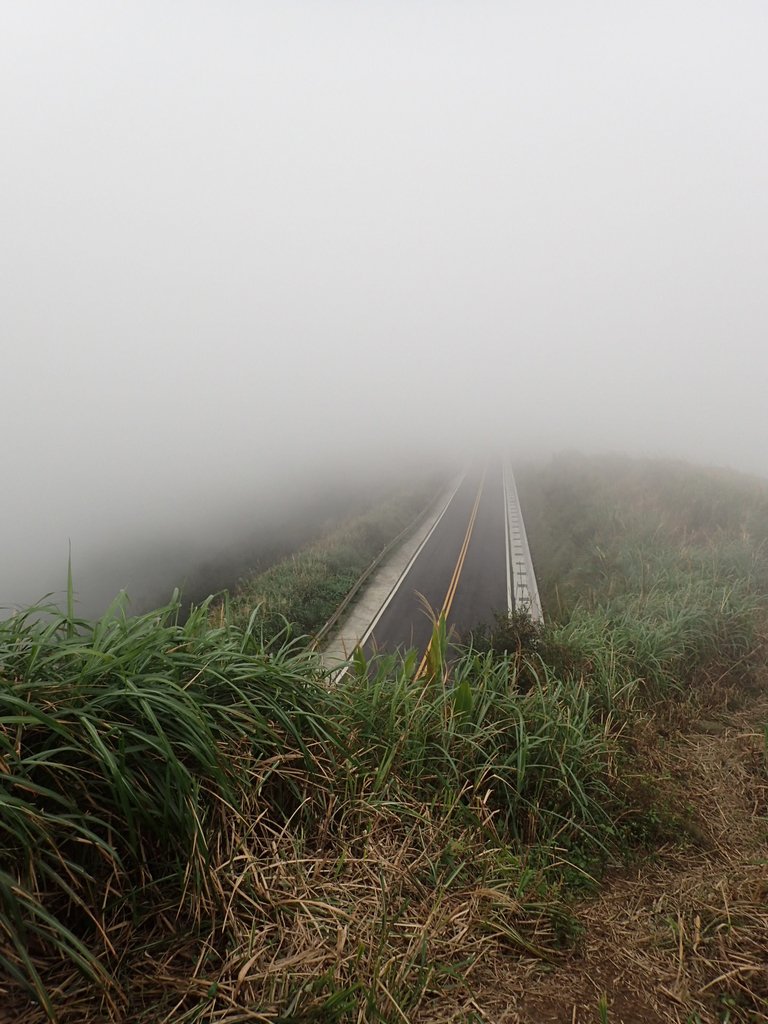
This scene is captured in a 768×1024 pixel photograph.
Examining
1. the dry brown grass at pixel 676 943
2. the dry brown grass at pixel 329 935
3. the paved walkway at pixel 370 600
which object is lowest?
the paved walkway at pixel 370 600

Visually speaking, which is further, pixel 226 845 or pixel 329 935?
pixel 226 845

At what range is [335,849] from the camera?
6.90 ft

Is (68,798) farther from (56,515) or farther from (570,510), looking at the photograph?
(56,515)

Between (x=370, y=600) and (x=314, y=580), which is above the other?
(x=314, y=580)

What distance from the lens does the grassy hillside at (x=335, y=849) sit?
4.88ft

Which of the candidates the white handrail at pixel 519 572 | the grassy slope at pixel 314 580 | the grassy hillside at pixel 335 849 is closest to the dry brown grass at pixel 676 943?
the grassy hillside at pixel 335 849

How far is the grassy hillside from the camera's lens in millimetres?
1488

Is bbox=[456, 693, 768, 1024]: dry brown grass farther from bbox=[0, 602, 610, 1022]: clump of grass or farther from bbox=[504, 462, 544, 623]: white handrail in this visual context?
bbox=[504, 462, 544, 623]: white handrail

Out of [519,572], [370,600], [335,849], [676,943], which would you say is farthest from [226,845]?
[519,572]

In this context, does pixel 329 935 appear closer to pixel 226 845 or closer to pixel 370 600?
pixel 226 845

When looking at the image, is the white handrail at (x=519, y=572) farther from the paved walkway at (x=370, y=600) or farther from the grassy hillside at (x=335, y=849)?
the paved walkway at (x=370, y=600)

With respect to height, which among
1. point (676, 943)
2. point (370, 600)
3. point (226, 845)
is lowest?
point (370, 600)

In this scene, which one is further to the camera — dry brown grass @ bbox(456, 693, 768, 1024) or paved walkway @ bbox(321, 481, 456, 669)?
paved walkway @ bbox(321, 481, 456, 669)

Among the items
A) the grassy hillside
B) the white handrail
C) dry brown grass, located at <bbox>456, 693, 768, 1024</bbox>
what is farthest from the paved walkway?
dry brown grass, located at <bbox>456, 693, 768, 1024</bbox>
